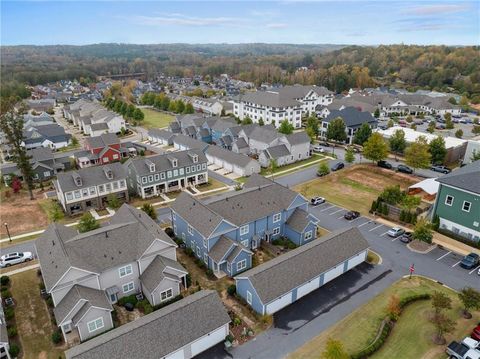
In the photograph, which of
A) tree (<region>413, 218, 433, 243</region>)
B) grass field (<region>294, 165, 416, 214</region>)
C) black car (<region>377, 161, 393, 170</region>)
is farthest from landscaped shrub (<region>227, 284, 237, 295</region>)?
black car (<region>377, 161, 393, 170</region>)

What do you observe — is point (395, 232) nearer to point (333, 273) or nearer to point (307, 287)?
Result: point (333, 273)

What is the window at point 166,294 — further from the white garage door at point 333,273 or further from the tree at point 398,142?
the tree at point 398,142

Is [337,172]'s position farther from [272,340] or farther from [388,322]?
[272,340]

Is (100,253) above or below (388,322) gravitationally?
above

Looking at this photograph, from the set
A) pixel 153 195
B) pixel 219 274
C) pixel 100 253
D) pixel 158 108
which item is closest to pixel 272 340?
pixel 219 274

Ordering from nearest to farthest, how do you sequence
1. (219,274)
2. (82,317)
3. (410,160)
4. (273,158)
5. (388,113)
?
(82,317) < (219,274) < (410,160) < (273,158) < (388,113)

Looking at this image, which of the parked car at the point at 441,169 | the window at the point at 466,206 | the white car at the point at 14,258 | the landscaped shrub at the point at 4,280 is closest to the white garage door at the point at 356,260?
the window at the point at 466,206
